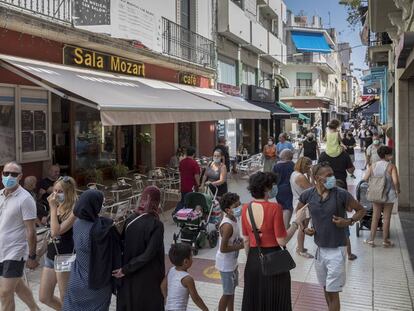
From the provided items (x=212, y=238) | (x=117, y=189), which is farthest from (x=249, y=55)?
(x=212, y=238)

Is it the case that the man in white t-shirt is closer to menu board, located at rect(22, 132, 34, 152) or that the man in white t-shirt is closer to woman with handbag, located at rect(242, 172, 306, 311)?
woman with handbag, located at rect(242, 172, 306, 311)

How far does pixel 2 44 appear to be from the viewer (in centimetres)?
853

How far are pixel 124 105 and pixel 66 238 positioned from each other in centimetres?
411

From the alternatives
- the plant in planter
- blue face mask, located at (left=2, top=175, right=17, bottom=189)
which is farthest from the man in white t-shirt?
the plant in planter

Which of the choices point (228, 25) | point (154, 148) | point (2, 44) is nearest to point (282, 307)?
point (2, 44)

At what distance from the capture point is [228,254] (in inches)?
196

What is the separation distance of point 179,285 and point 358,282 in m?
3.32

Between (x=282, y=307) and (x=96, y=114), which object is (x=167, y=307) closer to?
(x=282, y=307)

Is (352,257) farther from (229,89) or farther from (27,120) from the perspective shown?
(229,89)

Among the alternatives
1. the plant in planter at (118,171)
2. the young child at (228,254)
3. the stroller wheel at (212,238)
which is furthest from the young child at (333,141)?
the plant in planter at (118,171)

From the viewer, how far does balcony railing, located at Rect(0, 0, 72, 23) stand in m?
8.89

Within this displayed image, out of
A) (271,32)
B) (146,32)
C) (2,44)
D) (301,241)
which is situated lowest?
(301,241)

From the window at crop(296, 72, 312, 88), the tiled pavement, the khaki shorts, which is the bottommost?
the tiled pavement

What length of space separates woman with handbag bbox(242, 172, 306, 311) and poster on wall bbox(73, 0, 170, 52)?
7473 mm
